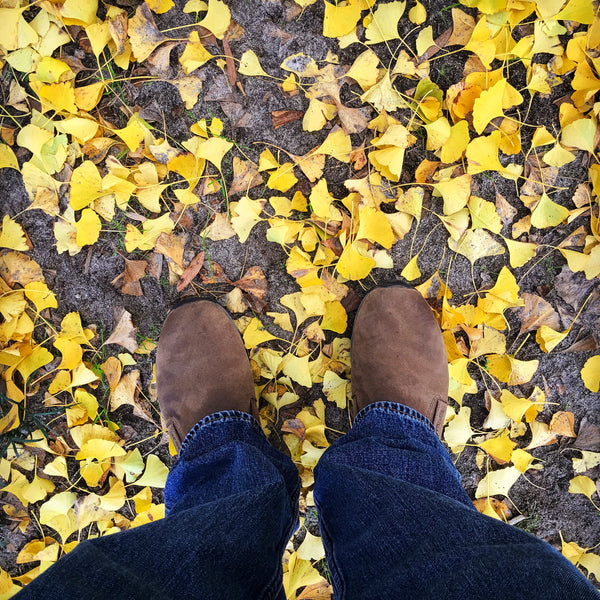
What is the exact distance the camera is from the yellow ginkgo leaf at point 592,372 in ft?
3.62

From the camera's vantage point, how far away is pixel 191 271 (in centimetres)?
109

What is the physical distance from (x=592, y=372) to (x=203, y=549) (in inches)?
40.1

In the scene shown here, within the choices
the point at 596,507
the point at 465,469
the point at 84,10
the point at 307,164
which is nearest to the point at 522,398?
Result: the point at 465,469

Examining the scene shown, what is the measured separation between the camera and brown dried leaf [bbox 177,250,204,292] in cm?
109

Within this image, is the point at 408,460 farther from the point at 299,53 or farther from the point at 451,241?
the point at 299,53

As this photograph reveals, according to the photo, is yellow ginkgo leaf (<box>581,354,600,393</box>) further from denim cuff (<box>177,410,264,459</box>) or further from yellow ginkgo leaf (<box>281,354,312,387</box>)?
denim cuff (<box>177,410,264,459</box>)

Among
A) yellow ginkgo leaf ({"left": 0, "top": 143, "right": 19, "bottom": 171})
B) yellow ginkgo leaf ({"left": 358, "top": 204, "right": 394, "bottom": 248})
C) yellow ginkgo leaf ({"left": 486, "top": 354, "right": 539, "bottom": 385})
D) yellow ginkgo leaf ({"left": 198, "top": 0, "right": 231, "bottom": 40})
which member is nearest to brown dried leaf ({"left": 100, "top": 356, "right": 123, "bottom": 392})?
yellow ginkgo leaf ({"left": 0, "top": 143, "right": 19, "bottom": 171})

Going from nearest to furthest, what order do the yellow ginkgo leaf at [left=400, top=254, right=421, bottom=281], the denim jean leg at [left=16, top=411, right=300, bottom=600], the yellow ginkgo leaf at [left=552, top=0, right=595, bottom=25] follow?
the denim jean leg at [left=16, top=411, right=300, bottom=600] < the yellow ginkgo leaf at [left=552, top=0, right=595, bottom=25] < the yellow ginkgo leaf at [left=400, top=254, right=421, bottom=281]

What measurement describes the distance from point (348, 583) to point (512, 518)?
684mm

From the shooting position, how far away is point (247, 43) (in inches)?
40.9

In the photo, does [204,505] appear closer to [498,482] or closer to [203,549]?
[203,549]

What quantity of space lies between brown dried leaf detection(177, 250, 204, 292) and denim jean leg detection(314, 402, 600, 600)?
0.54m

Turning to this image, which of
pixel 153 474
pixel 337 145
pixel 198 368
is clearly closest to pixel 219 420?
pixel 198 368

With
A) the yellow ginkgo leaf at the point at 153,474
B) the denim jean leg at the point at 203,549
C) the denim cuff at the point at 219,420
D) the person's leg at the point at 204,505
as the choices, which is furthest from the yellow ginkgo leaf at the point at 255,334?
the yellow ginkgo leaf at the point at 153,474
